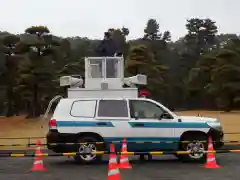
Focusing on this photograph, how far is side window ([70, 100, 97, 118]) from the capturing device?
1255 centimetres

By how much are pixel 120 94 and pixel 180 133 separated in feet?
6.97

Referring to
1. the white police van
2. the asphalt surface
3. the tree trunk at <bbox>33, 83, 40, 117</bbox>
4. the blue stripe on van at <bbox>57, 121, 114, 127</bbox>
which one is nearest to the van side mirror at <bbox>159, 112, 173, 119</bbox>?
the white police van

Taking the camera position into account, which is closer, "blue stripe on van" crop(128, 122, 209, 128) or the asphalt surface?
the asphalt surface

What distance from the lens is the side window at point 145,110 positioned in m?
12.5

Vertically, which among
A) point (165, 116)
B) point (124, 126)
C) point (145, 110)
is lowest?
point (124, 126)

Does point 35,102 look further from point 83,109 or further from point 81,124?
point 81,124

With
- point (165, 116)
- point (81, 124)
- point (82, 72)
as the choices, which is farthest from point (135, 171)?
point (82, 72)

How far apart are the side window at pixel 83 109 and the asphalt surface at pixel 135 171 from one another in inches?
55.4

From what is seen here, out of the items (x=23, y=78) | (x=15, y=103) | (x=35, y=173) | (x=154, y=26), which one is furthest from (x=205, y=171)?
(x=154, y=26)

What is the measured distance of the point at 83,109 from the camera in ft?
41.4

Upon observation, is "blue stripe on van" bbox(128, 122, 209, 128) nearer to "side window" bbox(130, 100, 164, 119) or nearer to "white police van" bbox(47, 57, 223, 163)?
"white police van" bbox(47, 57, 223, 163)

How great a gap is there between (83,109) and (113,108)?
33.5 inches

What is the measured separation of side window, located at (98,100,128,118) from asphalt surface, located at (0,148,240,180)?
139 cm

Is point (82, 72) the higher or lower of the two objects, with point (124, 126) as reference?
higher
